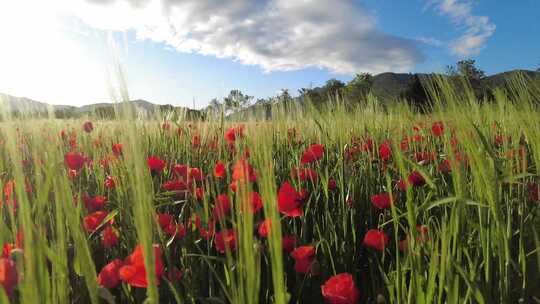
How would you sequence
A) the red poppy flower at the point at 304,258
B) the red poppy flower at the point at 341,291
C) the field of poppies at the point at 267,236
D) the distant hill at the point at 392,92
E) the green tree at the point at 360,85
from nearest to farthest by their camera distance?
the field of poppies at the point at 267,236 → the red poppy flower at the point at 341,291 → the red poppy flower at the point at 304,258 → the distant hill at the point at 392,92 → the green tree at the point at 360,85

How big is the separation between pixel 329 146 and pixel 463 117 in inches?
39.1

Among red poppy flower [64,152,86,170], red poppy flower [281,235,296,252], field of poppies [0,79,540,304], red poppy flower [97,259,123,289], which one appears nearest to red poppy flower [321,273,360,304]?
field of poppies [0,79,540,304]

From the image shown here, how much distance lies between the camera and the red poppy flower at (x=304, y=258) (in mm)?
718

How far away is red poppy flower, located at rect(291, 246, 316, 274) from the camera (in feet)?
2.35

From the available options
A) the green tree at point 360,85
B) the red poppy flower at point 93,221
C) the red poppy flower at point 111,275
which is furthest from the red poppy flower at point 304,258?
the green tree at point 360,85

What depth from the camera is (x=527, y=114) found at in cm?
114

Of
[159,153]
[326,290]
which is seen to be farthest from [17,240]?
[159,153]

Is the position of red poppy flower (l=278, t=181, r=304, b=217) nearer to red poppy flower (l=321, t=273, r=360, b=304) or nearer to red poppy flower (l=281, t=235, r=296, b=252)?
red poppy flower (l=281, t=235, r=296, b=252)

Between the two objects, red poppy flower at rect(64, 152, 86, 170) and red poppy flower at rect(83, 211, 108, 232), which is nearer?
red poppy flower at rect(83, 211, 108, 232)

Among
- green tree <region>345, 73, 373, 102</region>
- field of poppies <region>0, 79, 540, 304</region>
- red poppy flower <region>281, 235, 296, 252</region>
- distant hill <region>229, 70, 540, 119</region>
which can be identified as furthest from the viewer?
green tree <region>345, 73, 373, 102</region>

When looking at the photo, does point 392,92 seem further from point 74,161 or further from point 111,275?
point 111,275

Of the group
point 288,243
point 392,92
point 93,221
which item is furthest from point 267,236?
point 392,92

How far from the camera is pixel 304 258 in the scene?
737 mm

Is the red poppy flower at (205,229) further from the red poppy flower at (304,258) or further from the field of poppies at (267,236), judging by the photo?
the red poppy flower at (304,258)
